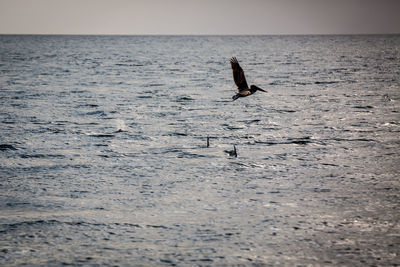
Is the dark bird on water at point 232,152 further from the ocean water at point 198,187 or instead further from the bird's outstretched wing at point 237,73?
the bird's outstretched wing at point 237,73

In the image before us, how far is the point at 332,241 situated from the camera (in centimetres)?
472

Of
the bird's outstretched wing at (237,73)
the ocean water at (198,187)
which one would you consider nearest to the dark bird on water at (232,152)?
the ocean water at (198,187)

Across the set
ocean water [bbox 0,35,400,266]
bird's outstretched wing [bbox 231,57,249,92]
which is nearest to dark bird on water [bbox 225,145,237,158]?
ocean water [bbox 0,35,400,266]

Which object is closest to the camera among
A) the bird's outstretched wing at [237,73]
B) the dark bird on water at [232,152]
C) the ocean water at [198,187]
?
the ocean water at [198,187]

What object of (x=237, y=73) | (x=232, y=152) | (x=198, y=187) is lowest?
(x=198, y=187)

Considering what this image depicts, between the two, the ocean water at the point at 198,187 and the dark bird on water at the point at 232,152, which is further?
the dark bird on water at the point at 232,152

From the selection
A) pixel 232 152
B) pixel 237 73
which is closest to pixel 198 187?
pixel 232 152

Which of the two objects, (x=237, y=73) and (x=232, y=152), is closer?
(x=232, y=152)

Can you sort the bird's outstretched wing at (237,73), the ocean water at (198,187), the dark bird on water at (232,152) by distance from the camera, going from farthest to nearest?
1. the bird's outstretched wing at (237,73)
2. the dark bird on water at (232,152)
3. the ocean water at (198,187)

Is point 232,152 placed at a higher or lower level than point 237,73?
lower

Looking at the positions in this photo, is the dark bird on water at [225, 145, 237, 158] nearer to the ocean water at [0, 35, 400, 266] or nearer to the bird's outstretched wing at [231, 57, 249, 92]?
the ocean water at [0, 35, 400, 266]

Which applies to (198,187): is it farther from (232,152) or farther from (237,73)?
(237,73)

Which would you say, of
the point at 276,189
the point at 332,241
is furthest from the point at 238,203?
the point at 332,241

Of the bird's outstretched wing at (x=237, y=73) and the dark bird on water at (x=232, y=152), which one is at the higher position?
the bird's outstretched wing at (x=237, y=73)
